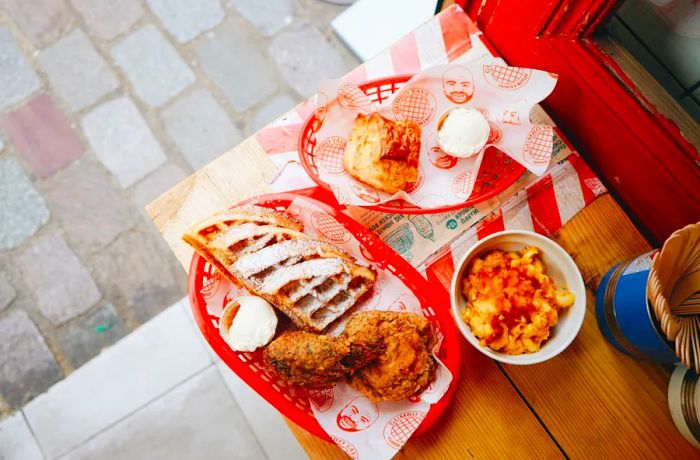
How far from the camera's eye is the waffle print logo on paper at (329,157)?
116cm

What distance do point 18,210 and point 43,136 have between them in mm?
305

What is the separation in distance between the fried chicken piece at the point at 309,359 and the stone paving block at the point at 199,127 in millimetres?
1202

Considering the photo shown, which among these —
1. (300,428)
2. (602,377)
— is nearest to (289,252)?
(300,428)

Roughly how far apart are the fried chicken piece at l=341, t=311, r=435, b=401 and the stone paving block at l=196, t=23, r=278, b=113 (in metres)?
1.32

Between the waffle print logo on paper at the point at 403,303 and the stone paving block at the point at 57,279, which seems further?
the stone paving block at the point at 57,279

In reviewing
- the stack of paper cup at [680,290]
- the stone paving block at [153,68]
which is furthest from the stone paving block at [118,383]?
the stack of paper cup at [680,290]

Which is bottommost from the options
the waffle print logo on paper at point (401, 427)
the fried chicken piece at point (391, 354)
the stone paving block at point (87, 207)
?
the stone paving block at point (87, 207)

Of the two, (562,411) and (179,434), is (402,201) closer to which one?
(562,411)

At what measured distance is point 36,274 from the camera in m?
1.99

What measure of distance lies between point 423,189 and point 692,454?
0.78m

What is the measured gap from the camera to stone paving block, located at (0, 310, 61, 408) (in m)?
1.92

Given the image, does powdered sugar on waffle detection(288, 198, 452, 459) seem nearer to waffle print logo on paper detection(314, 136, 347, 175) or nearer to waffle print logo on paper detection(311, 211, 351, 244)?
waffle print logo on paper detection(311, 211, 351, 244)

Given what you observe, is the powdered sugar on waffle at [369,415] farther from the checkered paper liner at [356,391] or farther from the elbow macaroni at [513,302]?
the elbow macaroni at [513,302]

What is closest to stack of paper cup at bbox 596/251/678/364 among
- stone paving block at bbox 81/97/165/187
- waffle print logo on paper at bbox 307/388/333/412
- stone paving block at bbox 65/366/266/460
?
waffle print logo on paper at bbox 307/388/333/412
